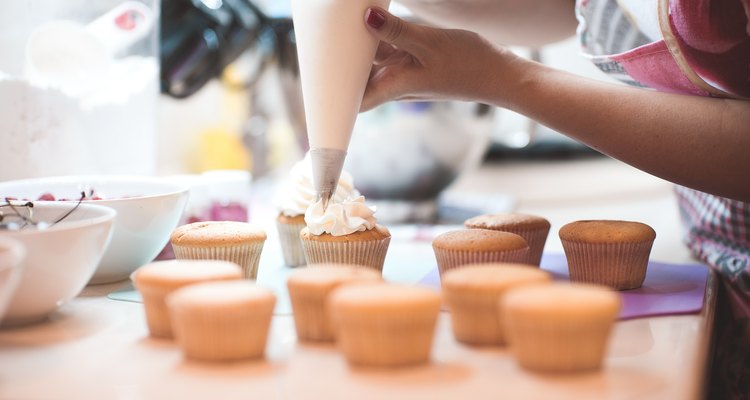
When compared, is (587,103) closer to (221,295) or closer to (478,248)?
(478,248)

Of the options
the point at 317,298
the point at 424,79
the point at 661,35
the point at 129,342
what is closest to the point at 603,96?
the point at 661,35

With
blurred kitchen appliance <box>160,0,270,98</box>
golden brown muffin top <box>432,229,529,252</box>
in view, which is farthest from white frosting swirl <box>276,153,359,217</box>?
blurred kitchen appliance <box>160,0,270,98</box>

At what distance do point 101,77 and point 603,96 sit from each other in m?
0.72

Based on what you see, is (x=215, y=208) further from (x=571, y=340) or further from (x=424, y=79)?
(x=571, y=340)

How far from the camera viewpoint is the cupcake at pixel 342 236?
0.96 metres

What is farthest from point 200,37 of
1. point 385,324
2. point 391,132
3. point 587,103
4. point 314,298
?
point 385,324

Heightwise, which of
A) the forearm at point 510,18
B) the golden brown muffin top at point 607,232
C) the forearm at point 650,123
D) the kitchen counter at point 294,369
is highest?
the forearm at point 510,18

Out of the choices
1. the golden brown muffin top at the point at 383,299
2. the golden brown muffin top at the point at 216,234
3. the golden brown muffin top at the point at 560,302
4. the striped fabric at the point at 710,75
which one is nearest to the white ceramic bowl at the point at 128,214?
the golden brown muffin top at the point at 216,234

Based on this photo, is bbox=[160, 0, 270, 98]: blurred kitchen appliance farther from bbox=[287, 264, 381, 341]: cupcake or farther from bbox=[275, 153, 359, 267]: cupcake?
bbox=[287, 264, 381, 341]: cupcake

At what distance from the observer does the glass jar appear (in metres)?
1.04

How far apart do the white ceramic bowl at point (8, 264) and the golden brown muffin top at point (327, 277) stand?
0.79 ft

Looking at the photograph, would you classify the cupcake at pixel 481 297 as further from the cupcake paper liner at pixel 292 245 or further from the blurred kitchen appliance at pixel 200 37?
the blurred kitchen appliance at pixel 200 37

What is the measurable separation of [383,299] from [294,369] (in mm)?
98

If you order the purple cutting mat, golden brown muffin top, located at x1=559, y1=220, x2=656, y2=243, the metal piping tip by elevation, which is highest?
the metal piping tip
